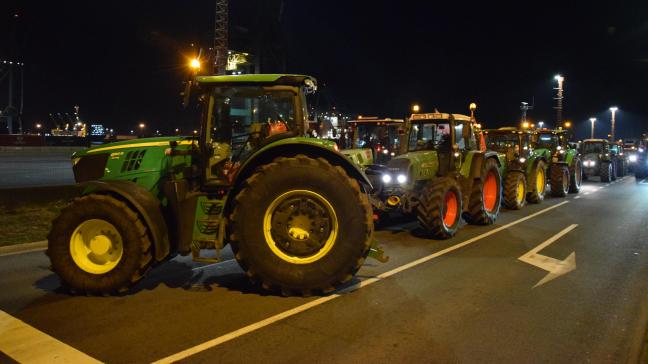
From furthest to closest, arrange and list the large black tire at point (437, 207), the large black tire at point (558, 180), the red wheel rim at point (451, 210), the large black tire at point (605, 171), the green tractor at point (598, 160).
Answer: the green tractor at point (598, 160)
the large black tire at point (605, 171)
the large black tire at point (558, 180)
the red wheel rim at point (451, 210)
the large black tire at point (437, 207)

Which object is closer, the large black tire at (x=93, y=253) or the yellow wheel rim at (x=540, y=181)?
the large black tire at (x=93, y=253)

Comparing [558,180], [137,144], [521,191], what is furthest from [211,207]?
[558,180]

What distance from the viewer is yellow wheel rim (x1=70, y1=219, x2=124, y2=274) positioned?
6207mm

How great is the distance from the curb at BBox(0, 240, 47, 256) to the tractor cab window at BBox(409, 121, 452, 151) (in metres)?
7.86

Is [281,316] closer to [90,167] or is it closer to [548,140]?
[90,167]

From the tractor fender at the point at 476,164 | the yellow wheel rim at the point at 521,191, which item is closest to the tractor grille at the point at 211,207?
the tractor fender at the point at 476,164

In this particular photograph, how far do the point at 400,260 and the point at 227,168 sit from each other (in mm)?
3276

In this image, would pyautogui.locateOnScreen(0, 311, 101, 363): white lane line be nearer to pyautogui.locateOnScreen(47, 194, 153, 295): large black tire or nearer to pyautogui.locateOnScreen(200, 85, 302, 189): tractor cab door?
pyautogui.locateOnScreen(47, 194, 153, 295): large black tire

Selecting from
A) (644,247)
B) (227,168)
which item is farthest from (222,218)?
(644,247)

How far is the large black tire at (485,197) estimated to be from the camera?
38.8ft

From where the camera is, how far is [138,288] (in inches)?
258

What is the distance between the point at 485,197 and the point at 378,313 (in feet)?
27.3

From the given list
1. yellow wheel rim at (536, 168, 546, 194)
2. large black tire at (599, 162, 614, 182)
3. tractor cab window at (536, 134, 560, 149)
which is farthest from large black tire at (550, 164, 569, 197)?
large black tire at (599, 162, 614, 182)

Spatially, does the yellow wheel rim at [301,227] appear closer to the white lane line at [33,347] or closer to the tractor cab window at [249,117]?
the tractor cab window at [249,117]
